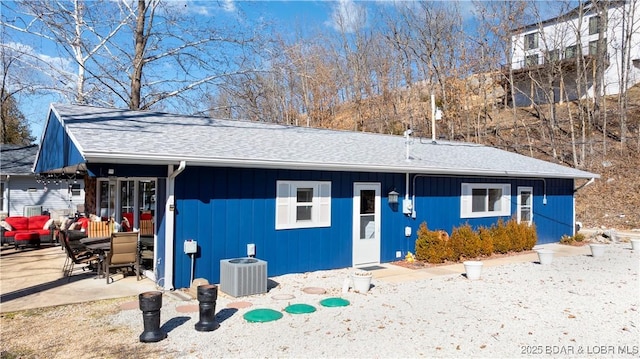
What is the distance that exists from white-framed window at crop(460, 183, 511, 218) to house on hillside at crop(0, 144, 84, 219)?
50.4 feet

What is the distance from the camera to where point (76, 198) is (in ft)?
69.3

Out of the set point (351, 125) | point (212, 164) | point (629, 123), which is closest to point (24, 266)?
point (212, 164)

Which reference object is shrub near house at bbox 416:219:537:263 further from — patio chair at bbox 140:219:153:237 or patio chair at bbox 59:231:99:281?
patio chair at bbox 59:231:99:281

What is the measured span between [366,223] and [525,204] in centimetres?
648

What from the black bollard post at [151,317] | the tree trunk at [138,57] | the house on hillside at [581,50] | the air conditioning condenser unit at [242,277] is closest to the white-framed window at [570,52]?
the house on hillside at [581,50]

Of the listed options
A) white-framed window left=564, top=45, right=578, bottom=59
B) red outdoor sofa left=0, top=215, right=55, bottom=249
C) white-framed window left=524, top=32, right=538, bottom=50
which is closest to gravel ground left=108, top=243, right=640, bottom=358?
red outdoor sofa left=0, top=215, right=55, bottom=249

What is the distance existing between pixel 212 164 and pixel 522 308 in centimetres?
564

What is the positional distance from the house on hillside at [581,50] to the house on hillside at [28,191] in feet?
78.3

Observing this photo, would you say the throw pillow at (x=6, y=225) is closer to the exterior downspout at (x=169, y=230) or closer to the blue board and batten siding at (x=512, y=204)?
the exterior downspout at (x=169, y=230)

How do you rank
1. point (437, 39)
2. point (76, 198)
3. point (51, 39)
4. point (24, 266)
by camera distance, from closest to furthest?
point (24, 266)
point (51, 39)
point (76, 198)
point (437, 39)

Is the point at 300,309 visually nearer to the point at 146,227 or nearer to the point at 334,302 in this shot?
the point at 334,302

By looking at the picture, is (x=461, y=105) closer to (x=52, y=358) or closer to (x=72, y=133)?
(x=72, y=133)

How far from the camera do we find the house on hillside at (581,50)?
25.6 m

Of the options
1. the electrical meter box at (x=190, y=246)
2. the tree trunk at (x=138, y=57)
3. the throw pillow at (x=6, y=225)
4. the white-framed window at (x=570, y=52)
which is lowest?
the throw pillow at (x=6, y=225)
